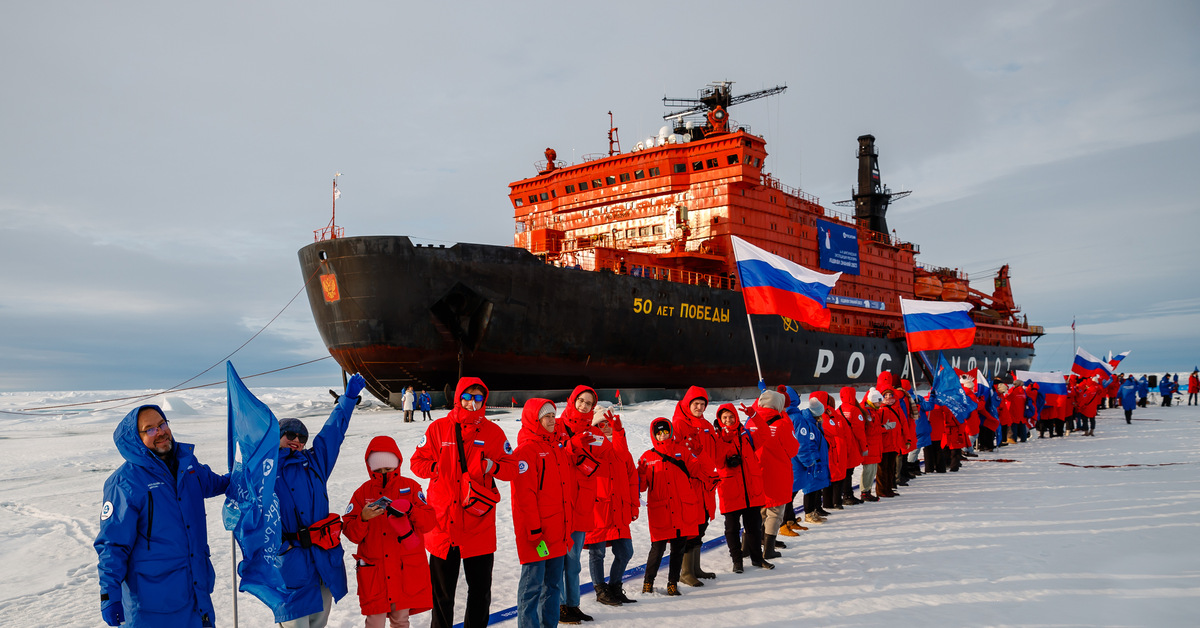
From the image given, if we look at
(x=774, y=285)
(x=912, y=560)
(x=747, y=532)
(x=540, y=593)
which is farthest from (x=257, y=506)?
(x=774, y=285)

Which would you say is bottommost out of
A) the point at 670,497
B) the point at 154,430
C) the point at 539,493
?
the point at 670,497

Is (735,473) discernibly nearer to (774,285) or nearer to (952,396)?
(774,285)

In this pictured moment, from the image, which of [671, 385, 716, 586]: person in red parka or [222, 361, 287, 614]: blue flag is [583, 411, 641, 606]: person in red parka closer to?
[671, 385, 716, 586]: person in red parka

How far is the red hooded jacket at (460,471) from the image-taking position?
374 centimetres

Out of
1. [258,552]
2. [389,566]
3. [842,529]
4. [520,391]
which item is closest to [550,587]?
[389,566]

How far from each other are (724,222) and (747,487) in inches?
672

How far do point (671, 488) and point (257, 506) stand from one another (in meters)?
2.83

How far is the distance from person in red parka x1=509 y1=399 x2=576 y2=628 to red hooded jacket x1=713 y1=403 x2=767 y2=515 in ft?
5.82

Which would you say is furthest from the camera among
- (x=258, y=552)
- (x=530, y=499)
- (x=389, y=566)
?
(x=530, y=499)

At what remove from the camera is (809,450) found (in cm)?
689

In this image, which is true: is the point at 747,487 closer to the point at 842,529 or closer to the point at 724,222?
the point at 842,529

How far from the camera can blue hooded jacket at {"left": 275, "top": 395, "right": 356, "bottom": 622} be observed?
10.3 ft

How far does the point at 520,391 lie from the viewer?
56.4ft

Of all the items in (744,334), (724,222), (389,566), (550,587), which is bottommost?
(550,587)
